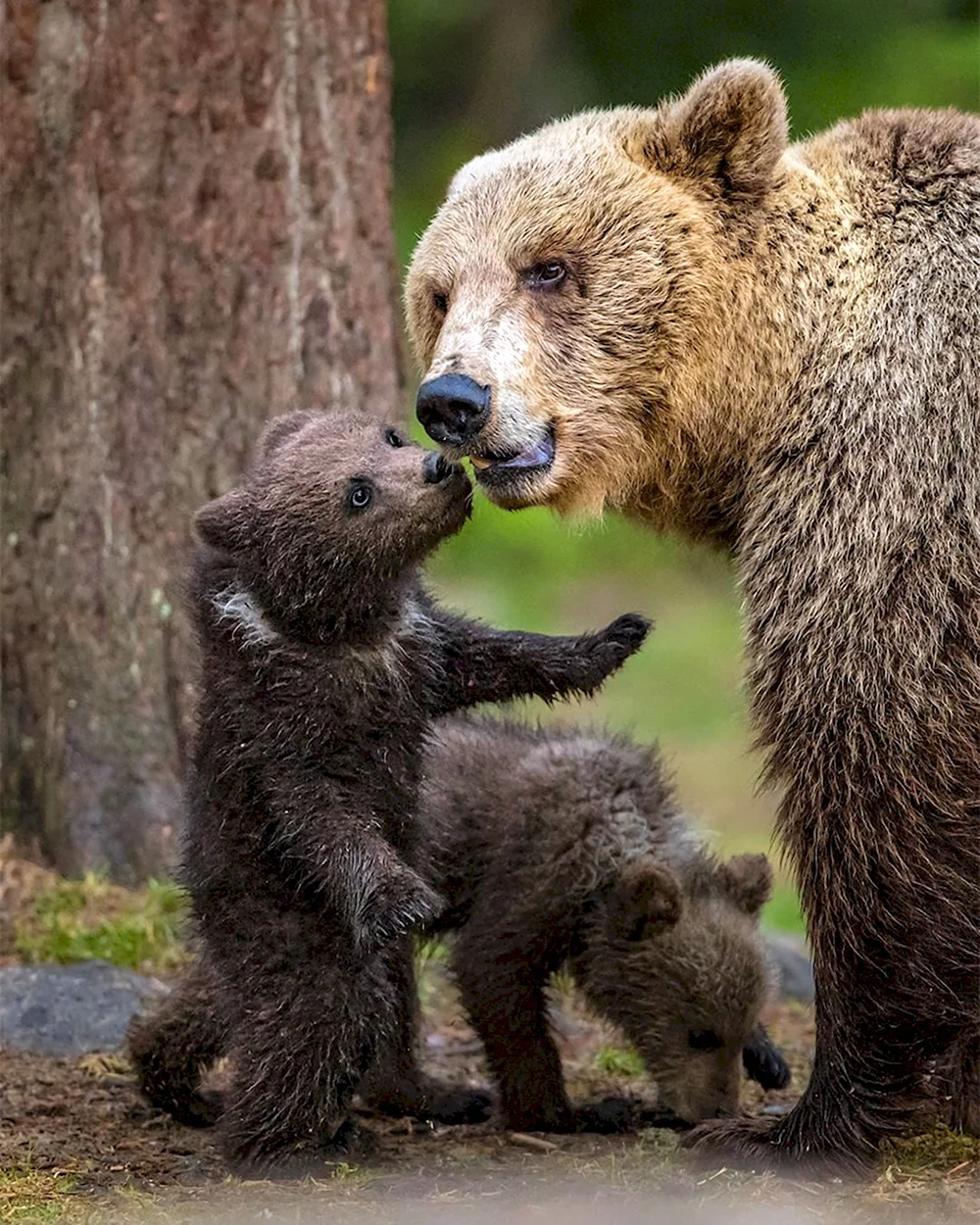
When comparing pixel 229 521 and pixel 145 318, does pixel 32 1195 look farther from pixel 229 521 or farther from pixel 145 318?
pixel 145 318

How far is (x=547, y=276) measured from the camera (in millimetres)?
5719

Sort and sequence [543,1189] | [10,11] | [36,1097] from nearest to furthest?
[543,1189]
[36,1097]
[10,11]

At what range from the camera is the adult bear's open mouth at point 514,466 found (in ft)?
18.2

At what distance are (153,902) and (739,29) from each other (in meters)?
9.64

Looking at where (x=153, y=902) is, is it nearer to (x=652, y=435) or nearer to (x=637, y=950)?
(x=637, y=950)

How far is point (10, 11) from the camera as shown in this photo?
760 centimetres

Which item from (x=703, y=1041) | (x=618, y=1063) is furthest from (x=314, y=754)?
(x=618, y=1063)

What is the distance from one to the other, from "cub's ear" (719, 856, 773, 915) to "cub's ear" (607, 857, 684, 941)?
31 cm

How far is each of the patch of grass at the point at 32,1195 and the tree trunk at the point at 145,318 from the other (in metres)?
2.53

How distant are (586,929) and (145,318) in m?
3.02

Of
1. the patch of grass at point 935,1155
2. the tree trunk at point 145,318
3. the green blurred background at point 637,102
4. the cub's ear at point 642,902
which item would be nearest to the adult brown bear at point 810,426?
the patch of grass at point 935,1155

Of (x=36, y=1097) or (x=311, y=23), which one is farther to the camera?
(x=311, y=23)

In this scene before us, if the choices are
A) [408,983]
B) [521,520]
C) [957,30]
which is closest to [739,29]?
[957,30]

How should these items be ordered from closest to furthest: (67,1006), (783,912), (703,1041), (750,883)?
1. (703,1041)
2. (750,883)
3. (67,1006)
4. (783,912)
